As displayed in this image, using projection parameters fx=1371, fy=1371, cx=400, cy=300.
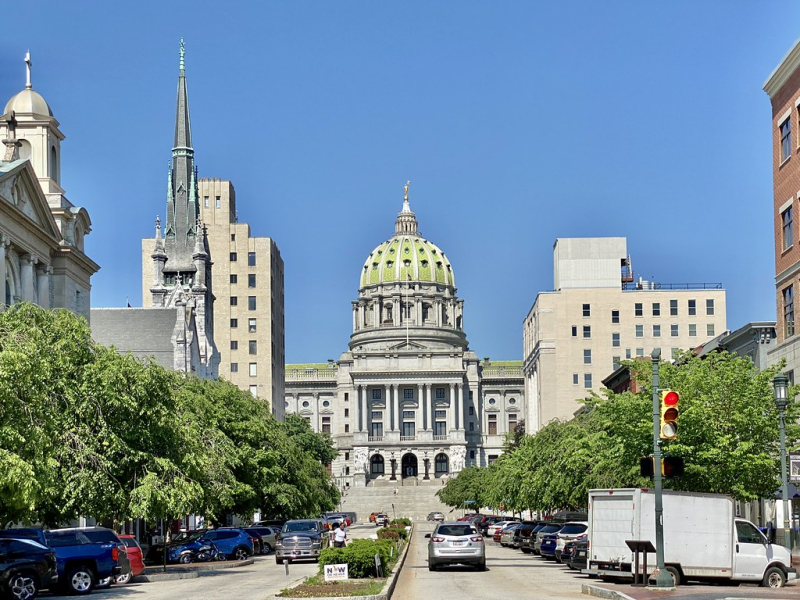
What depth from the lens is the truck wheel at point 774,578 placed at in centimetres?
3534

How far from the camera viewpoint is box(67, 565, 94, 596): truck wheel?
34.9 m

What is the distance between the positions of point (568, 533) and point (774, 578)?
14.3 metres

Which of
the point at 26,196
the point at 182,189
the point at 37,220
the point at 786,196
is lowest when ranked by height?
the point at 786,196

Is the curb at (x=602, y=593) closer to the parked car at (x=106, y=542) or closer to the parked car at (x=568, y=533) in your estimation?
the parked car at (x=106, y=542)

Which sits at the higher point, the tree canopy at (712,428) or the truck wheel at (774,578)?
the tree canopy at (712,428)

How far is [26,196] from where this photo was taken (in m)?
62.9

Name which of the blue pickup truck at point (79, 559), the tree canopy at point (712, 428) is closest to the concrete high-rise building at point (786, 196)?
the tree canopy at point (712, 428)

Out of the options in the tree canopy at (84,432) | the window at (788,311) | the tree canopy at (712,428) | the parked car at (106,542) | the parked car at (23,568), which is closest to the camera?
the tree canopy at (84,432)

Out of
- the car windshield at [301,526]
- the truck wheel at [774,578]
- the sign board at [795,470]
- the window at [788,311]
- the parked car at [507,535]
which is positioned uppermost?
the window at [788,311]

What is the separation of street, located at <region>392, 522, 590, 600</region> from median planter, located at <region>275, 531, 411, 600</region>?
59 cm

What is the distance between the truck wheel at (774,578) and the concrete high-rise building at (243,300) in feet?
413

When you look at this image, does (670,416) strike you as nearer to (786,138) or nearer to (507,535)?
(786,138)

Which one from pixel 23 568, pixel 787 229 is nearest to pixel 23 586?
pixel 23 568

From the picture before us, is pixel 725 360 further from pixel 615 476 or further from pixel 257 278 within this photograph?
pixel 257 278
